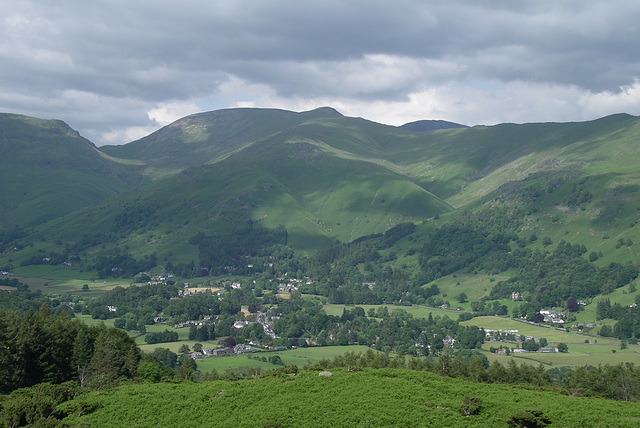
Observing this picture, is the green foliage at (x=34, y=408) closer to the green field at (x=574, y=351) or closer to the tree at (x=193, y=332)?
the green field at (x=574, y=351)

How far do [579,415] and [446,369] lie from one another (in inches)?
1626

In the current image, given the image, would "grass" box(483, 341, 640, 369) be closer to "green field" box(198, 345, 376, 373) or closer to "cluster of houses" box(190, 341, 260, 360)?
"green field" box(198, 345, 376, 373)

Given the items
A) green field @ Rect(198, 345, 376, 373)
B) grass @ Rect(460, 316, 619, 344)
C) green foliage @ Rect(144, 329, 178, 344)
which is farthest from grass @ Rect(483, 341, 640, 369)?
green foliage @ Rect(144, 329, 178, 344)

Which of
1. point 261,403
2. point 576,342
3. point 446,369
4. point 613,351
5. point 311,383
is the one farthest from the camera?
point 576,342

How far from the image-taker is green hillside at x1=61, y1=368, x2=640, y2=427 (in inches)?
1768

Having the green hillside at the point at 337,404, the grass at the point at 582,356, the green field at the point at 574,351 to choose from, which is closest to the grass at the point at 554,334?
the green field at the point at 574,351

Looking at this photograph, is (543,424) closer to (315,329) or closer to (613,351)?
(613,351)

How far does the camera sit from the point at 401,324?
195500 mm

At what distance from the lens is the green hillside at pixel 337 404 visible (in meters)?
44.9

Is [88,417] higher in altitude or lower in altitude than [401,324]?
higher

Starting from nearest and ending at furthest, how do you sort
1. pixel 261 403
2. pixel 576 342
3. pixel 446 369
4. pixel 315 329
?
pixel 261 403 < pixel 446 369 < pixel 576 342 < pixel 315 329

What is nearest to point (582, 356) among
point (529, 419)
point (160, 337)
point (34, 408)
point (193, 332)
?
point (193, 332)

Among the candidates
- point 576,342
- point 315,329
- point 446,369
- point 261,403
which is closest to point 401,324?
point 315,329

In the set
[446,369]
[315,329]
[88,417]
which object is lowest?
[315,329]
